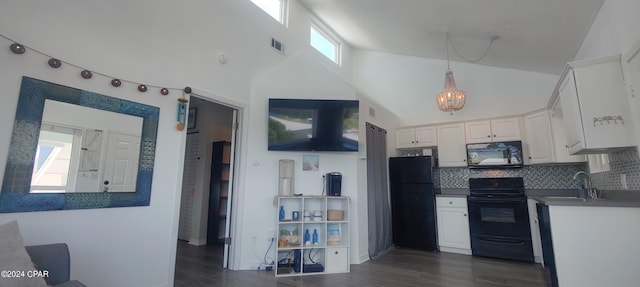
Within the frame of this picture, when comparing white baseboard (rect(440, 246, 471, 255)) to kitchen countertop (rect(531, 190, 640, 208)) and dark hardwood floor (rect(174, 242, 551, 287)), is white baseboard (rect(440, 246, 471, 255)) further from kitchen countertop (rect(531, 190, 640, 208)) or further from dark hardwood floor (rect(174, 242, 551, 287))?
kitchen countertop (rect(531, 190, 640, 208))

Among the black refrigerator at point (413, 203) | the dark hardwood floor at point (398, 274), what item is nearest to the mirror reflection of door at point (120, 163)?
the dark hardwood floor at point (398, 274)

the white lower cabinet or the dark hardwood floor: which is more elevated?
the white lower cabinet

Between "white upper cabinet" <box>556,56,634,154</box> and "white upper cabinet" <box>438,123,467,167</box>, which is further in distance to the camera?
"white upper cabinet" <box>438,123,467,167</box>

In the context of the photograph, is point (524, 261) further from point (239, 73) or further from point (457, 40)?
point (239, 73)

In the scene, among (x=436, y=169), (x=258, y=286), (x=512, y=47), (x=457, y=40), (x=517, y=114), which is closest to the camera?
(x=258, y=286)

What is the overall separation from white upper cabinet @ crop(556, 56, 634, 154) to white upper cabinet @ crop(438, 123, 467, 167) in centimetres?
225

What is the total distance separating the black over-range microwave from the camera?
422 centimetres

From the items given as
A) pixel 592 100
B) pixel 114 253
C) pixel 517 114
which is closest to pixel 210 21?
pixel 114 253

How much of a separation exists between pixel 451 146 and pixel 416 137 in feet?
2.07

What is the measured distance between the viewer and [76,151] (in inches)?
87.0

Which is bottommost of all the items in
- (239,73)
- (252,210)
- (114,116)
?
(252,210)

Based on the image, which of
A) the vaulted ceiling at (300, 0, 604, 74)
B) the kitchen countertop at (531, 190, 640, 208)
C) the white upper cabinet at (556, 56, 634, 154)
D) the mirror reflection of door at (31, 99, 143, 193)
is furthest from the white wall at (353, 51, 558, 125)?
the mirror reflection of door at (31, 99, 143, 193)

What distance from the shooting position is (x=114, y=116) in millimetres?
2439

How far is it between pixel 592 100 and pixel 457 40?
2047 mm
